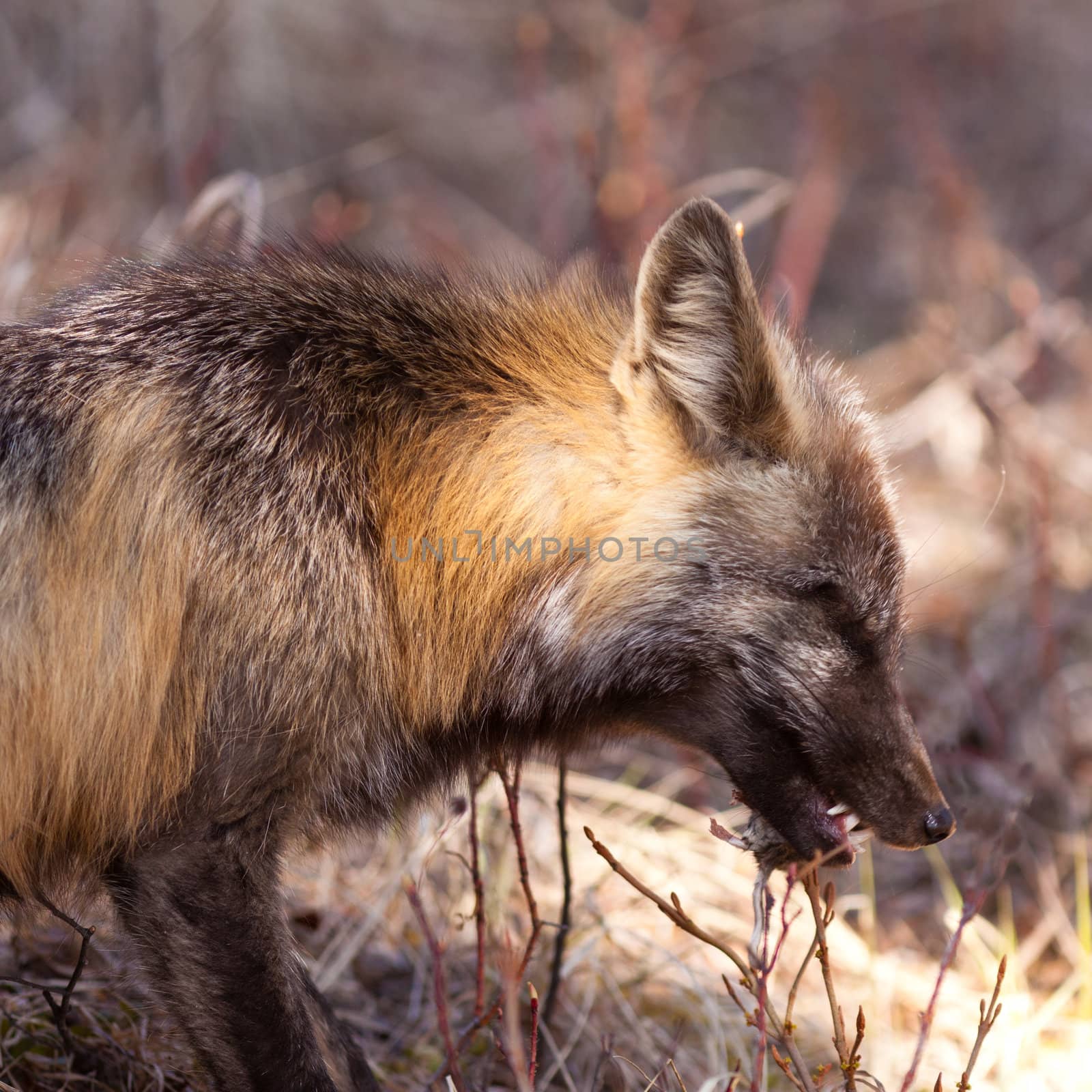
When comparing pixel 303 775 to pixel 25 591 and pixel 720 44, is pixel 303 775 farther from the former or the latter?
pixel 720 44

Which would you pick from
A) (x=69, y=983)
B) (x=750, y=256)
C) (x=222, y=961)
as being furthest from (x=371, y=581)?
(x=750, y=256)

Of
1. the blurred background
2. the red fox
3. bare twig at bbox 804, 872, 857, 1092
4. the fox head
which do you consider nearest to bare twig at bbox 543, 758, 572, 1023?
the blurred background

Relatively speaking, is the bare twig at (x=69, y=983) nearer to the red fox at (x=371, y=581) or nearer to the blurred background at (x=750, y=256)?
the red fox at (x=371, y=581)

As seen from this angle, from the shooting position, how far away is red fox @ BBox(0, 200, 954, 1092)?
9.06 ft

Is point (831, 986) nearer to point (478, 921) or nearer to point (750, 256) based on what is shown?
point (478, 921)

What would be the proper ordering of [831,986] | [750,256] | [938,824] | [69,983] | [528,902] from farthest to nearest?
[750,256]
[528,902]
[69,983]
[938,824]
[831,986]

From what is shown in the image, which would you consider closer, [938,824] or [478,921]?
[938,824]

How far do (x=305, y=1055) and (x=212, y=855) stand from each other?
0.54 metres

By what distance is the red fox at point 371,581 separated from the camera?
276cm

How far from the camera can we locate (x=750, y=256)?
35.8ft

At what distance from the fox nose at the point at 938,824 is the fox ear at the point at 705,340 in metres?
1.09

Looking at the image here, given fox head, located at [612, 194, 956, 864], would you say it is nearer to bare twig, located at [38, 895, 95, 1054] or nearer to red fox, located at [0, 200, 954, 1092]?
red fox, located at [0, 200, 954, 1092]

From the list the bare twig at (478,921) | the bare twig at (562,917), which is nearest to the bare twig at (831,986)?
the bare twig at (478,921)

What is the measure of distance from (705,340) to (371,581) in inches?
42.3
